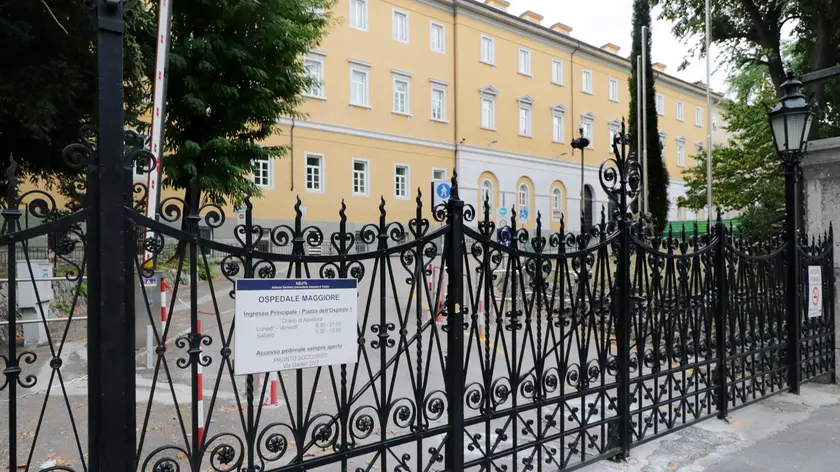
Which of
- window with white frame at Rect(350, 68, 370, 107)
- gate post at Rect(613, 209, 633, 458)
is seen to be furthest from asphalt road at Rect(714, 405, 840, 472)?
window with white frame at Rect(350, 68, 370, 107)

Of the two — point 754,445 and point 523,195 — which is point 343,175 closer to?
point 523,195

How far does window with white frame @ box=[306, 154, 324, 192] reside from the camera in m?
28.0

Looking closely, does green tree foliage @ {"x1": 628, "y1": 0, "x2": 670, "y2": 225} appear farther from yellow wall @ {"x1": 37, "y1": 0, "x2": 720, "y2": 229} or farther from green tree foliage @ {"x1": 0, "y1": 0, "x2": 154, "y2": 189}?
green tree foliage @ {"x1": 0, "y1": 0, "x2": 154, "y2": 189}

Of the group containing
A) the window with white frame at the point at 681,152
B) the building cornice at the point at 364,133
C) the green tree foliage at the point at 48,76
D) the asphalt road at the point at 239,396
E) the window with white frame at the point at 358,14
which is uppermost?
the window with white frame at the point at 358,14

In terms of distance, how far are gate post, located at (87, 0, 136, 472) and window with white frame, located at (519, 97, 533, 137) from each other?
36.1m

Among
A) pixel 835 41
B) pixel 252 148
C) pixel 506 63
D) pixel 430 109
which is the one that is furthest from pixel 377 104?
pixel 835 41

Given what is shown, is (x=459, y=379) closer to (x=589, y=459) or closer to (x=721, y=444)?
(x=589, y=459)

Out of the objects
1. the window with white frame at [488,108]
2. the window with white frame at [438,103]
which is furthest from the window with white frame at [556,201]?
the window with white frame at [438,103]

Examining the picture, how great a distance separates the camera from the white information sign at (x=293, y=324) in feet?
9.85

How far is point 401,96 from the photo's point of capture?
31.7 m

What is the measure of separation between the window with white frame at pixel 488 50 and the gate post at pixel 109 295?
34.2 m

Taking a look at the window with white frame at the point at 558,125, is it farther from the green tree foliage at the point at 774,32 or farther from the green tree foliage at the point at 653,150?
the green tree foliage at the point at 774,32

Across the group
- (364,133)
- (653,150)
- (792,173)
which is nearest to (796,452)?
(792,173)

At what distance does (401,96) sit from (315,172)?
7.11m
